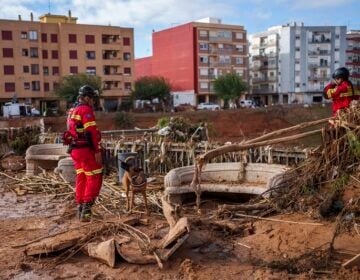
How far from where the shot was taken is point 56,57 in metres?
62.4

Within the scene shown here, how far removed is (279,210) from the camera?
6730 mm

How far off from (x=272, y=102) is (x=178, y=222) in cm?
8077

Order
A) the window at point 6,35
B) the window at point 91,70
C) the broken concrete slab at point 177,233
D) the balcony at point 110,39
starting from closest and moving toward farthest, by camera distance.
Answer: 1. the broken concrete slab at point 177,233
2. the window at point 6,35
3. the window at point 91,70
4. the balcony at point 110,39

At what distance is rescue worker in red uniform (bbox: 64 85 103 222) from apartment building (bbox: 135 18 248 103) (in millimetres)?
65086

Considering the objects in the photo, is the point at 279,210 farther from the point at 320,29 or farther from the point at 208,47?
the point at 320,29

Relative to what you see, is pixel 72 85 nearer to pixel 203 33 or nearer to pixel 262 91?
pixel 203 33

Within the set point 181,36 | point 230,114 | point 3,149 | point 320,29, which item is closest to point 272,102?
point 320,29

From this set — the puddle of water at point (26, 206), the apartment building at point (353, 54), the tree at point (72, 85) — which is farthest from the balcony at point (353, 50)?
the puddle of water at point (26, 206)

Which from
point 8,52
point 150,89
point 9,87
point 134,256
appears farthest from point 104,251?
point 150,89

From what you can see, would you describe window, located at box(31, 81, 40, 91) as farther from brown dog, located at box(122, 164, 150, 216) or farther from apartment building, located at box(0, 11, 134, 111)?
brown dog, located at box(122, 164, 150, 216)

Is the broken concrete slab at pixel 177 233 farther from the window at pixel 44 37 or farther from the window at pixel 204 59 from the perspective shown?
the window at pixel 204 59

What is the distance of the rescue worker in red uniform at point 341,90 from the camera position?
783 centimetres

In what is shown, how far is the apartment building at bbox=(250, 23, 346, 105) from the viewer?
269 feet

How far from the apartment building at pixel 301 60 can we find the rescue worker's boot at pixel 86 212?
255 ft
